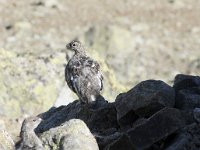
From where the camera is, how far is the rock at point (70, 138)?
12180 millimetres

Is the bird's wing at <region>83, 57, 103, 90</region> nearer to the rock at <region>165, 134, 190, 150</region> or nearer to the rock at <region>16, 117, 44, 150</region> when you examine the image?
the rock at <region>16, 117, 44, 150</region>

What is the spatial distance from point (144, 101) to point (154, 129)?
1.10 meters

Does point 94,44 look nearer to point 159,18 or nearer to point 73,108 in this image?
point 159,18

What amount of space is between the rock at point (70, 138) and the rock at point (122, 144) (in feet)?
1.05

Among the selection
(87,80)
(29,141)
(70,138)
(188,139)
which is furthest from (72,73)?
(188,139)

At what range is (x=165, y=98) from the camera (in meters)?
14.0

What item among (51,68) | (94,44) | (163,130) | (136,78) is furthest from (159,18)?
(163,130)

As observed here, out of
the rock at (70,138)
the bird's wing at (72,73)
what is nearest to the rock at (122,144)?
the rock at (70,138)

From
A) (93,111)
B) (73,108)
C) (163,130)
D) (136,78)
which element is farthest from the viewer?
(136,78)

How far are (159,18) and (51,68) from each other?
19.8 metres

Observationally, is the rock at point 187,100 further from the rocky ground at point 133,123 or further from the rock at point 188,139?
the rock at point 188,139

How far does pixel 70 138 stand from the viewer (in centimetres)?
1229

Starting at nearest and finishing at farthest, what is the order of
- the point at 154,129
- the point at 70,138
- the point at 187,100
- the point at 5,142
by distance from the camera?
the point at 70,138 → the point at 154,129 → the point at 5,142 → the point at 187,100

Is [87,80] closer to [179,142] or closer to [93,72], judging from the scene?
[93,72]
